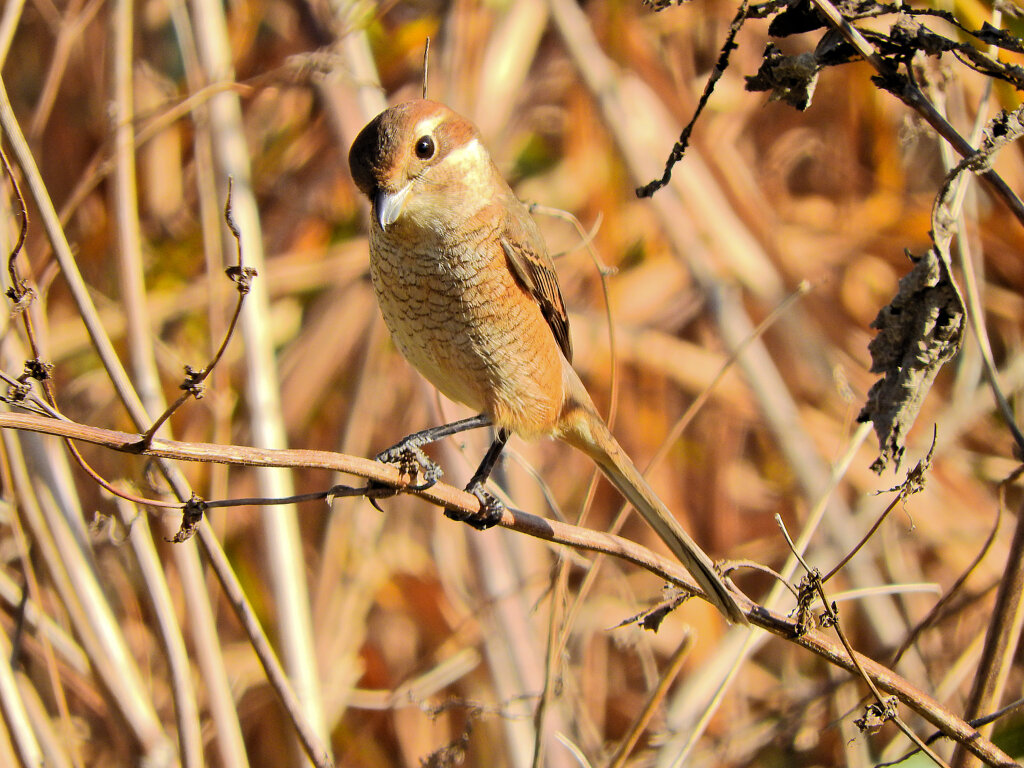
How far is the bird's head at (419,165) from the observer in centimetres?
183

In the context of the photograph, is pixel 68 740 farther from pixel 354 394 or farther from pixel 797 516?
pixel 797 516

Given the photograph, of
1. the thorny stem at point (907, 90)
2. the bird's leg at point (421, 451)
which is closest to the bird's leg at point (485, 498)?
the bird's leg at point (421, 451)

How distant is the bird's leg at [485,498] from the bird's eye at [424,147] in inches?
28.0

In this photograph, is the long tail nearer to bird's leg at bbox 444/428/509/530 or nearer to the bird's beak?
bird's leg at bbox 444/428/509/530

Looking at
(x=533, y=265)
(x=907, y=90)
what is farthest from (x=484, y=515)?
(x=907, y=90)

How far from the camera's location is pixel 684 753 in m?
1.74

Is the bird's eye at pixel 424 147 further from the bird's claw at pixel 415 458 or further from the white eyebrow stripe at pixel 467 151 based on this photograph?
the bird's claw at pixel 415 458

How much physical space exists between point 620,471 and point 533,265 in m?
0.54

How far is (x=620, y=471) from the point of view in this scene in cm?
205

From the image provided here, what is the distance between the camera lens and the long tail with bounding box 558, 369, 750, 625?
1767 mm

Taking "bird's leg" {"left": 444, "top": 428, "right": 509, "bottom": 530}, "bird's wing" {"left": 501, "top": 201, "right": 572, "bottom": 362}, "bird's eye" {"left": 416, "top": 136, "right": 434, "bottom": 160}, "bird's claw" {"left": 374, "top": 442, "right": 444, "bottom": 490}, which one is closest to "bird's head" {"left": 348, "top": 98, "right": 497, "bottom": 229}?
"bird's eye" {"left": 416, "top": 136, "right": 434, "bottom": 160}

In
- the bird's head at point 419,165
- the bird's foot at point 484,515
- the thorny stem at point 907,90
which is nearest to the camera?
the thorny stem at point 907,90

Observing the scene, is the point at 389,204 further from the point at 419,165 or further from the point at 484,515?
the point at 484,515

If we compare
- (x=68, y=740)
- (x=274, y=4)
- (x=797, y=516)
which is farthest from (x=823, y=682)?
(x=274, y=4)
